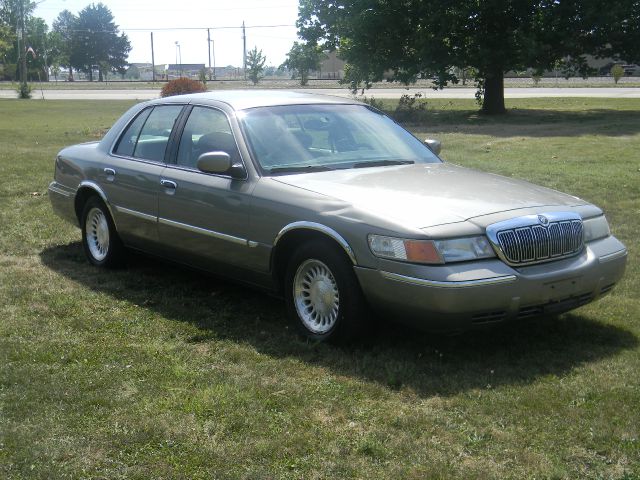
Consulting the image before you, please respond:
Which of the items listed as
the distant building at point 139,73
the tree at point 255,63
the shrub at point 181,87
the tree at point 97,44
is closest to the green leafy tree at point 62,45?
the tree at point 97,44

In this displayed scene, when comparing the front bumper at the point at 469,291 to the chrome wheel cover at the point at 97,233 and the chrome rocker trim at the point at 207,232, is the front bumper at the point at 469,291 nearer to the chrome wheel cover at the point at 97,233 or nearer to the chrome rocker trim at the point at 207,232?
the chrome rocker trim at the point at 207,232

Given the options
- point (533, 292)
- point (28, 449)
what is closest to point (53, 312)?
point (28, 449)

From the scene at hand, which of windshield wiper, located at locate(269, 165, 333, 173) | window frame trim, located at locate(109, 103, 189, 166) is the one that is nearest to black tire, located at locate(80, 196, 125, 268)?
window frame trim, located at locate(109, 103, 189, 166)

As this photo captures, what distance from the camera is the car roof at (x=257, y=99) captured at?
622 cm

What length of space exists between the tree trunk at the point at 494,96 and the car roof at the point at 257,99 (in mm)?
19568

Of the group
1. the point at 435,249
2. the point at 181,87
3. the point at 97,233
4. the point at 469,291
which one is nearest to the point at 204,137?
the point at 97,233

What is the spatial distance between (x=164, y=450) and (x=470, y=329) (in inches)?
73.4

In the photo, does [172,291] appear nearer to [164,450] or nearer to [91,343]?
[91,343]

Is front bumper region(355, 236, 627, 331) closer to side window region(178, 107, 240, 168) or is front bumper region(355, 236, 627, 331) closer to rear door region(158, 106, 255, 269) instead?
rear door region(158, 106, 255, 269)

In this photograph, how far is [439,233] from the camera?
4.60 metres

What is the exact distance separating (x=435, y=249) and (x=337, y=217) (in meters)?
0.67

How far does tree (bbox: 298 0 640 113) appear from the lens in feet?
76.1

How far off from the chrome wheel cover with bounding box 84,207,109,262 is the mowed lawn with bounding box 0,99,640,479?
184mm

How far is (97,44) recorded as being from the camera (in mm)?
107438
